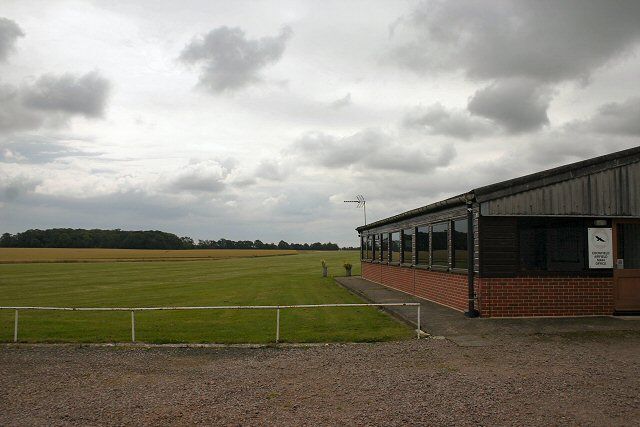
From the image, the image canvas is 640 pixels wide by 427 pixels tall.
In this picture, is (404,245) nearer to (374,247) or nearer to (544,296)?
(374,247)

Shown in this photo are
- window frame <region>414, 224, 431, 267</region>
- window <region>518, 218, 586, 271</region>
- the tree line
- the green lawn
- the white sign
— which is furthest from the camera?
the tree line

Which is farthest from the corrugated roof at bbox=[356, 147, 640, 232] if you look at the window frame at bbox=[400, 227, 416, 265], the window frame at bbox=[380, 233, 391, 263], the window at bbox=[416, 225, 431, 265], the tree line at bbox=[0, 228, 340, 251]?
the tree line at bbox=[0, 228, 340, 251]

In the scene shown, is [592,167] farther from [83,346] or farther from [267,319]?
[83,346]

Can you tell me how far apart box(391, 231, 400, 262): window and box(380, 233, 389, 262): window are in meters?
1.24

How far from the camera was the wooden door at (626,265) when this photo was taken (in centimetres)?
1379

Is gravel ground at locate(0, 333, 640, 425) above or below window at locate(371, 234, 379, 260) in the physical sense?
below

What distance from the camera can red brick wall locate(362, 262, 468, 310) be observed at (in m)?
15.1

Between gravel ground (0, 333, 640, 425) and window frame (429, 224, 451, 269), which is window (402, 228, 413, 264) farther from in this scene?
gravel ground (0, 333, 640, 425)

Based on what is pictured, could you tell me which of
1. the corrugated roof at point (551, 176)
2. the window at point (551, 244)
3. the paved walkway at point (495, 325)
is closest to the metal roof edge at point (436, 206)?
the corrugated roof at point (551, 176)

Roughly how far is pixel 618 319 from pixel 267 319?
9.33 meters

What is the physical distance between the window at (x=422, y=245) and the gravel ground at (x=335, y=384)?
325 inches

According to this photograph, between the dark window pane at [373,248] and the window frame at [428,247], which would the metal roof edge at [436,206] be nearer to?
the window frame at [428,247]

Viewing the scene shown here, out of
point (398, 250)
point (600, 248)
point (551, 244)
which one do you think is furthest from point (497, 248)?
point (398, 250)

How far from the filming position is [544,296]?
13.5 m
